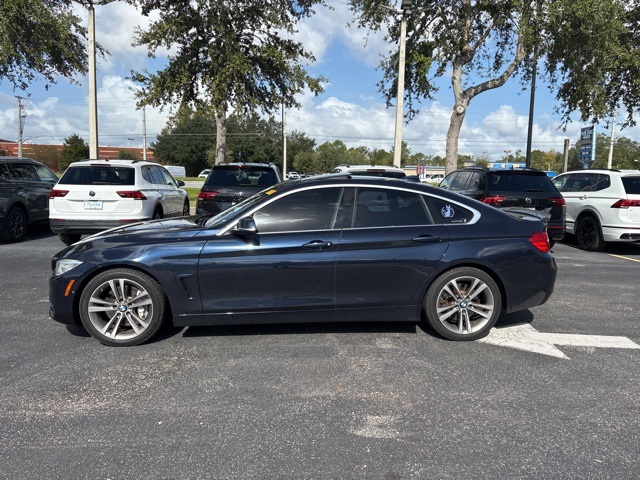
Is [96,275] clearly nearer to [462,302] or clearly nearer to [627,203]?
[462,302]

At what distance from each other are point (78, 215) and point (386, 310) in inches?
264

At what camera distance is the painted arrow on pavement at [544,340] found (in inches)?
179

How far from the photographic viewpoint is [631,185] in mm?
9789

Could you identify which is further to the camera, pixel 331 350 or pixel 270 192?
pixel 270 192

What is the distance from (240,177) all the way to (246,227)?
18.4 ft

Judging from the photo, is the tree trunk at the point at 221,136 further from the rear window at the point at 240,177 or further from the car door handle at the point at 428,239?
the car door handle at the point at 428,239

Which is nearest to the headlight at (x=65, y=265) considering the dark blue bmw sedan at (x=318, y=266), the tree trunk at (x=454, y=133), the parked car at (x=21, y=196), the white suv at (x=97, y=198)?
the dark blue bmw sedan at (x=318, y=266)

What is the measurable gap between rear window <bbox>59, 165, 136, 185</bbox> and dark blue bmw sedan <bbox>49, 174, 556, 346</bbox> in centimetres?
483

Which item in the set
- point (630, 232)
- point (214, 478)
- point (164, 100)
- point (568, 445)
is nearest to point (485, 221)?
point (568, 445)

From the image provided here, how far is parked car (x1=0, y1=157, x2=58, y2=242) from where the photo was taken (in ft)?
32.7

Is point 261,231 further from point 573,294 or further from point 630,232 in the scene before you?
point 630,232

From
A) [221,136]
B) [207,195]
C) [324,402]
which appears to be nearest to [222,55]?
[221,136]

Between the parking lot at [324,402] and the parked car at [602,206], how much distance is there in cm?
525

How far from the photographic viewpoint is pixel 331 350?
441 centimetres
